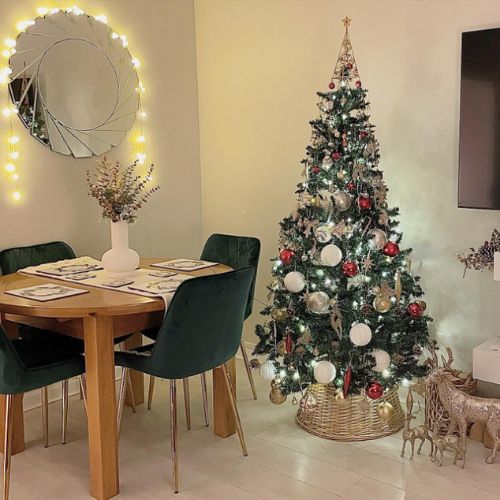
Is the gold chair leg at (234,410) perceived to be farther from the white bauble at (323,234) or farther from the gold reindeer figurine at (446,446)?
the gold reindeer figurine at (446,446)

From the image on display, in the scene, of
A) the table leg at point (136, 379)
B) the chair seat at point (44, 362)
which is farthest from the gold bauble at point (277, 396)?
the chair seat at point (44, 362)

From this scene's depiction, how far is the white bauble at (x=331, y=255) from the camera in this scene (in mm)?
3098

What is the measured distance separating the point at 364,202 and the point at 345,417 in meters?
1.05

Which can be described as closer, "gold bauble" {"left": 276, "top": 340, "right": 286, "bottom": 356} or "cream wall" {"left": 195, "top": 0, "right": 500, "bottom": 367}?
"gold bauble" {"left": 276, "top": 340, "right": 286, "bottom": 356}

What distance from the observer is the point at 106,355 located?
9.03ft

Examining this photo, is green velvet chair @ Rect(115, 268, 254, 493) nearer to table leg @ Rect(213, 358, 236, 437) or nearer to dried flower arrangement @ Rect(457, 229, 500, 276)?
table leg @ Rect(213, 358, 236, 437)

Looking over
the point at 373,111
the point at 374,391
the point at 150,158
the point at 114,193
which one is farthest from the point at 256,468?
the point at 150,158

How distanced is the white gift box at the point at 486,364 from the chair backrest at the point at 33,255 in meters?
2.23

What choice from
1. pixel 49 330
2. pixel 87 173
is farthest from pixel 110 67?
pixel 49 330

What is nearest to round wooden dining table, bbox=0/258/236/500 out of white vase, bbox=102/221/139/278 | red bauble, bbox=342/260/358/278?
white vase, bbox=102/221/139/278

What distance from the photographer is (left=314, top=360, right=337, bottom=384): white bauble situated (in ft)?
10.2

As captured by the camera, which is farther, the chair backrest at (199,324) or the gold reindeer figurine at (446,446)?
the gold reindeer figurine at (446,446)

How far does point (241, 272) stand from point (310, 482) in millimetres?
943

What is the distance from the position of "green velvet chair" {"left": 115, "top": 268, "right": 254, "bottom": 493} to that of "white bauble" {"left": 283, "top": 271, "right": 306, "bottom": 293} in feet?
1.00
